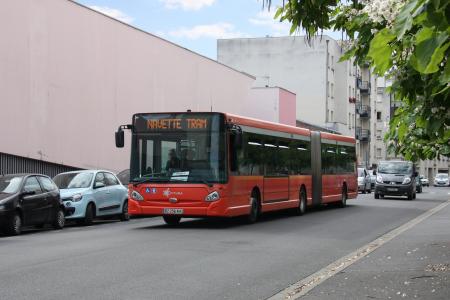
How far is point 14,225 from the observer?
1591cm

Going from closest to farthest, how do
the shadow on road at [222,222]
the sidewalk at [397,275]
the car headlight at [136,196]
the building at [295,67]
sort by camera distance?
the sidewalk at [397,275] → the car headlight at [136,196] → the shadow on road at [222,222] → the building at [295,67]

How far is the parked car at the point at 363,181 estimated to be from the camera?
165ft

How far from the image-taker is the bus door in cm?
1978

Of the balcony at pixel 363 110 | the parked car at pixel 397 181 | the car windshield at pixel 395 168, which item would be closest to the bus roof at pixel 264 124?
the parked car at pixel 397 181

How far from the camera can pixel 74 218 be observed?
19.3m

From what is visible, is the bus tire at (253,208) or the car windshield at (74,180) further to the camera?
the car windshield at (74,180)

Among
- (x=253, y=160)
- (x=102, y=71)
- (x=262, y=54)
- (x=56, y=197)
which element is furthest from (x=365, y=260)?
(x=262, y=54)

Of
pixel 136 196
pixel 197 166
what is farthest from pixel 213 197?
pixel 136 196

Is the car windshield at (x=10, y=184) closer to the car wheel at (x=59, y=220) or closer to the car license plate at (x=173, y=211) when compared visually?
the car wheel at (x=59, y=220)

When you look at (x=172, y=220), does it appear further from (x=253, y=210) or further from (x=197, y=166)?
(x=197, y=166)

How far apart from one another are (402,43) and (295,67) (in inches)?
2892

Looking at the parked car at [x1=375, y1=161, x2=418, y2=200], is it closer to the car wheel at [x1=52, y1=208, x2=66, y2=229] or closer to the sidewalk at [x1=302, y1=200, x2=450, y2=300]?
the car wheel at [x1=52, y1=208, x2=66, y2=229]

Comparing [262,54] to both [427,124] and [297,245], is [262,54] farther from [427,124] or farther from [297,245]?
[427,124]

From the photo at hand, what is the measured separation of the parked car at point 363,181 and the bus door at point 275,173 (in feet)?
97.7
